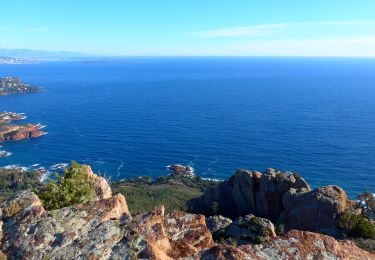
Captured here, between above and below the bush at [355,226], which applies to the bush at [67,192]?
above

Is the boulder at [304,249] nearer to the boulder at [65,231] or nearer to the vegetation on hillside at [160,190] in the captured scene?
the boulder at [65,231]

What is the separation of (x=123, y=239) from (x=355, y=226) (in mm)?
31318

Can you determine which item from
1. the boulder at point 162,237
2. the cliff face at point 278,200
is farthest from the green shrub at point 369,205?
the boulder at point 162,237

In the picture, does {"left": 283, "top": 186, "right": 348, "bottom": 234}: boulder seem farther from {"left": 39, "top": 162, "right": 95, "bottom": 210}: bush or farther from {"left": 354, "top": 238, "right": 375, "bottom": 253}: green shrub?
{"left": 39, "top": 162, "right": 95, "bottom": 210}: bush

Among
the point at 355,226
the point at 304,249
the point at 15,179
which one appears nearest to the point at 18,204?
the point at 304,249

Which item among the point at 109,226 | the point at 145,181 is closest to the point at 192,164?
the point at 145,181

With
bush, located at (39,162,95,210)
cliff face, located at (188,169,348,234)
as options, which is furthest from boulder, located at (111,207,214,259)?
cliff face, located at (188,169,348,234)

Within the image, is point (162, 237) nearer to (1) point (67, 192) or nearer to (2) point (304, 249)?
(2) point (304, 249)

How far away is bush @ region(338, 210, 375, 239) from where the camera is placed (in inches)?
1439

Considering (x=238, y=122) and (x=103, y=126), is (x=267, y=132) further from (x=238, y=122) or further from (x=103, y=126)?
(x=103, y=126)

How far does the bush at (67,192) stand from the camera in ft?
66.3

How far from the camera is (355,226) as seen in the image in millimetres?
37625

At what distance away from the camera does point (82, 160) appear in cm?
13425

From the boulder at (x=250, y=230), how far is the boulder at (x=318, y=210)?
7573 millimetres
